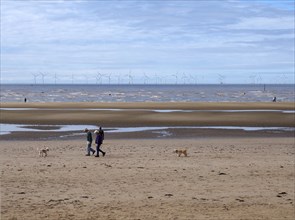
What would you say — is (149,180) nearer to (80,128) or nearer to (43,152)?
(43,152)

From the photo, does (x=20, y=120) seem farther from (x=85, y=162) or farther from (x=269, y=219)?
(x=269, y=219)

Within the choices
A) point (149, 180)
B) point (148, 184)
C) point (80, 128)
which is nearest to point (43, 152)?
point (149, 180)

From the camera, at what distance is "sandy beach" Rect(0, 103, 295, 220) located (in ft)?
38.0

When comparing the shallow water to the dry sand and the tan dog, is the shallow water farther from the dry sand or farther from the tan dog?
the tan dog

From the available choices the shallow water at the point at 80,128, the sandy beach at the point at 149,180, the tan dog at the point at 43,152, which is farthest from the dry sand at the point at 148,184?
the shallow water at the point at 80,128

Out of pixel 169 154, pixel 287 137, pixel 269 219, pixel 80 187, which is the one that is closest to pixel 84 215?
pixel 80 187

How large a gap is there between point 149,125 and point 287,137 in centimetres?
1166

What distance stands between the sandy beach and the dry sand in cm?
2

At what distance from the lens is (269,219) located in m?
11.1

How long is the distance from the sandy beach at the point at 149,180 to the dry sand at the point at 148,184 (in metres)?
0.02

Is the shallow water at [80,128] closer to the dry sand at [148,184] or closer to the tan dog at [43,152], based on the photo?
the dry sand at [148,184]

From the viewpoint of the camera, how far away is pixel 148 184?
14.4 m

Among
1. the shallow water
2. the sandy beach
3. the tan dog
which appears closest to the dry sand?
the sandy beach

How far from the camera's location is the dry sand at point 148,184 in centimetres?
1152
